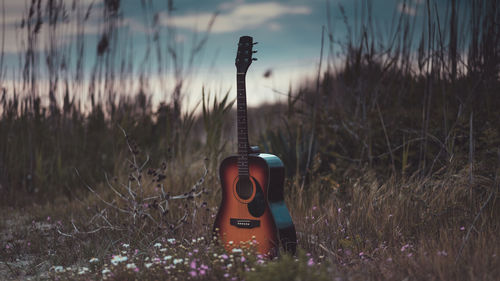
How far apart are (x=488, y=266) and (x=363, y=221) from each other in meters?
1.04

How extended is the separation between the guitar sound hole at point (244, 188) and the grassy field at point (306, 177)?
0.38 m

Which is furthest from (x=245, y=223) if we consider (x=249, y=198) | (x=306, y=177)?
(x=306, y=177)

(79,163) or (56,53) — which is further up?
(56,53)

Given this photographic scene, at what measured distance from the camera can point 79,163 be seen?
217 inches

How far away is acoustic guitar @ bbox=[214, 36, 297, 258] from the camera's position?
2758 millimetres

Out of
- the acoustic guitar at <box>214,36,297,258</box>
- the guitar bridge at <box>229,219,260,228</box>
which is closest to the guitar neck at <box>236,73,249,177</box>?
the acoustic guitar at <box>214,36,297,258</box>

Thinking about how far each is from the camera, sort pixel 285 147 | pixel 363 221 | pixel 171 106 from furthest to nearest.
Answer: pixel 171 106, pixel 285 147, pixel 363 221

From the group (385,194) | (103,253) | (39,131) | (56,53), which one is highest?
(56,53)

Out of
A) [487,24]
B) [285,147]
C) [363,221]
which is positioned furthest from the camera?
[285,147]

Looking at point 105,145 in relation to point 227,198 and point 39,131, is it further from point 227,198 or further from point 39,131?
point 227,198

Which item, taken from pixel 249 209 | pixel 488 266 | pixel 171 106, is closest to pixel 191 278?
pixel 249 209

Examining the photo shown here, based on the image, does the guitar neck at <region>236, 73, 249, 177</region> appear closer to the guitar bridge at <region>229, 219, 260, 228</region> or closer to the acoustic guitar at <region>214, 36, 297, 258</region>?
the acoustic guitar at <region>214, 36, 297, 258</region>

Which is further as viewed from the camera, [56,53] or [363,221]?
[56,53]

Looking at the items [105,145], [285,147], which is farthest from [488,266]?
[105,145]
